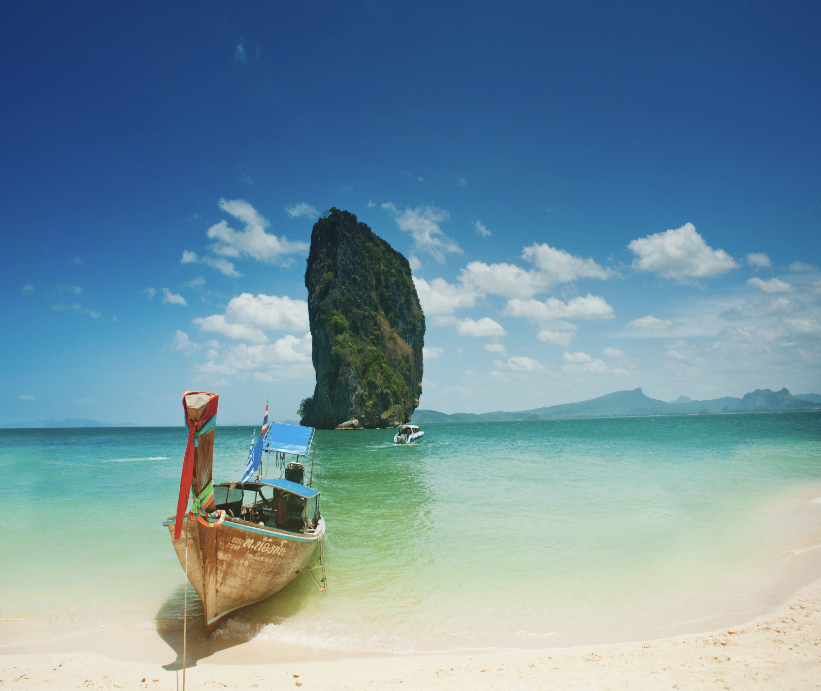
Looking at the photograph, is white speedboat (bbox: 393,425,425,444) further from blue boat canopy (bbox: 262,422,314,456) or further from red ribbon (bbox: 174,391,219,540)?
red ribbon (bbox: 174,391,219,540)

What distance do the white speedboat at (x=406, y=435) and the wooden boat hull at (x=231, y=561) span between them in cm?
3662

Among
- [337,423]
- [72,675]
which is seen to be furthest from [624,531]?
[337,423]

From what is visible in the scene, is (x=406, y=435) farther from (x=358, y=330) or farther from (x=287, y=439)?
(x=358, y=330)

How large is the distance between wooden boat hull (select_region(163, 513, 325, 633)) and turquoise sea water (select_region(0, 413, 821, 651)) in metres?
0.55

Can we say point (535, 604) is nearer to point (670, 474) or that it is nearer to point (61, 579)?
point (61, 579)

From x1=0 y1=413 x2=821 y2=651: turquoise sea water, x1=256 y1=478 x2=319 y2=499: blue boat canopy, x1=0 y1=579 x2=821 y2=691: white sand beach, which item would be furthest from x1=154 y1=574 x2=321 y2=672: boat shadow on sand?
x1=256 y1=478 x2=319 y2=499: blue boat canopy

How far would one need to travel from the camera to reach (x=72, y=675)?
18.1ft

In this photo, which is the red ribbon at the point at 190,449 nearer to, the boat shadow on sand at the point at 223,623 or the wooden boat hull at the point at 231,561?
the wooden boat hull at the point at 231,561

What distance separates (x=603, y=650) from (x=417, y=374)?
81.0 metres

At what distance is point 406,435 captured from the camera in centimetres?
4519

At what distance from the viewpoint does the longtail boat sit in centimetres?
563

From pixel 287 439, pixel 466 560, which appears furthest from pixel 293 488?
pixel 466 560

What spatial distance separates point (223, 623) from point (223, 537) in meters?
1.77

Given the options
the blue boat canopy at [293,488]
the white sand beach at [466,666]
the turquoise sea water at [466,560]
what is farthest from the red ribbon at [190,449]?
the blue boat canopy at [293,488]
